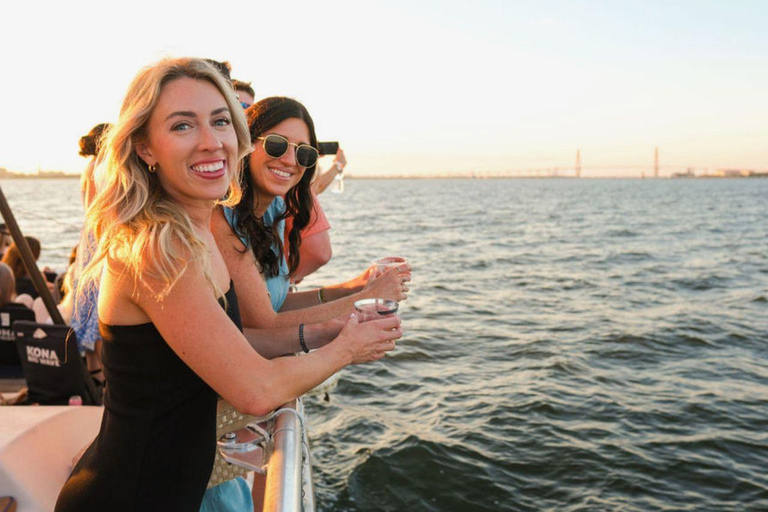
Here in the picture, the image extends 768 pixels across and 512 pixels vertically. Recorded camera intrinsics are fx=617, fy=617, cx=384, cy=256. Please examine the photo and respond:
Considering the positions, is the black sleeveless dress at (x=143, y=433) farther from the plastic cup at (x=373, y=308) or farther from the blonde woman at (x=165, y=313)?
the plastic cup at (x=373, y=308)

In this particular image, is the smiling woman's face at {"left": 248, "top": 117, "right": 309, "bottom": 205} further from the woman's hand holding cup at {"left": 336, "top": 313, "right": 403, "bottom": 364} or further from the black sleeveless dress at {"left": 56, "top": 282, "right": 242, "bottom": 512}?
the black sleeveless dress at {"left": 56, "top": 282, "right": 242, "bottom": 512}

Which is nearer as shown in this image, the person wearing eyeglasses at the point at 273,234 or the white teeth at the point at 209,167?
the white teeth at the point at 209,167

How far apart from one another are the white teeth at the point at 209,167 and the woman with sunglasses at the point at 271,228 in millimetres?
616

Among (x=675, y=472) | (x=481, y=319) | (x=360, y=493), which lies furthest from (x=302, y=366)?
(x=481, y=319)

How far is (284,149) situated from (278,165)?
76 mm

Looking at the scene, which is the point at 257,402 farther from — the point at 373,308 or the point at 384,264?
the point at 384,264

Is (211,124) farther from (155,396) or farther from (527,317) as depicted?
(527,317)

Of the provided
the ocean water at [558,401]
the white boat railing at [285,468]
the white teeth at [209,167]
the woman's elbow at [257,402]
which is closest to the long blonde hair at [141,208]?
the white teeth at [209,167]

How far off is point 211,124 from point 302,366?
77 cm

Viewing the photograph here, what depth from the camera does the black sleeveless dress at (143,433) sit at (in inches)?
63.7

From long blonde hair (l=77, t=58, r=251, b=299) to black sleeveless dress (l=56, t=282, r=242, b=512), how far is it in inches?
7.1

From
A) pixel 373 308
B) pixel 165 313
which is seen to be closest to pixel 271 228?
pixel 373 308

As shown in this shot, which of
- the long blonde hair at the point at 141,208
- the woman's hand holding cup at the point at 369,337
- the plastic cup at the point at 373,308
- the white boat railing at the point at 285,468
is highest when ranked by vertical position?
the long blonde hair at the point at 141,208

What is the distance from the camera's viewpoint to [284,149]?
271 cm
